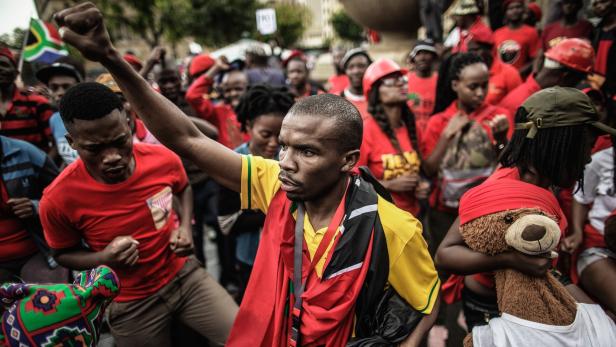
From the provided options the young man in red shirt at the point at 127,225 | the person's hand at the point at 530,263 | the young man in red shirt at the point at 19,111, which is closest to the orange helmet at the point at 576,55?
the person's hand at the point at 530,263

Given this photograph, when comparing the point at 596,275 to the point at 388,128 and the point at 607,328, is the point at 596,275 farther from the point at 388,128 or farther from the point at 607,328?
the point at 388,128

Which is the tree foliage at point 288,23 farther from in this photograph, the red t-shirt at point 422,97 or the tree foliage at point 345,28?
the red t-shirt at point 422,97

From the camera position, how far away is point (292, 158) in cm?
167

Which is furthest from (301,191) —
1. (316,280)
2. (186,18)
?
A: (186,18)

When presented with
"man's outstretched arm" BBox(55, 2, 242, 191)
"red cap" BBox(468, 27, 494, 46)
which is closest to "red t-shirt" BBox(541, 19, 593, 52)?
"red cap" BBox(468, 27, 494, 46)

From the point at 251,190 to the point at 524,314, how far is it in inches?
50.6

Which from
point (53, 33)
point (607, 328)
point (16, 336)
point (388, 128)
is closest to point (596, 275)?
point (607, 328)

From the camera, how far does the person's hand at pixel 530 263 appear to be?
5.30 feet

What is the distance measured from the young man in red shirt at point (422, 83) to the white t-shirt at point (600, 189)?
2279 millimetres

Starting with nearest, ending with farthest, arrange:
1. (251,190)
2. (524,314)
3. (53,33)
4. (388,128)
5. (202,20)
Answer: (524,314), (251,190), (388,128), (53,33), (202,20)

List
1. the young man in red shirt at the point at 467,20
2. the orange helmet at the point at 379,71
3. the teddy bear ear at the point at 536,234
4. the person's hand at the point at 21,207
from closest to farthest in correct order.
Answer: the teddy bear ear at the point at 536,234 < the person's hand at the point at 21,207 < the orange helmet at the point at 379,71 < the young man in red shirt at the point at 467,20

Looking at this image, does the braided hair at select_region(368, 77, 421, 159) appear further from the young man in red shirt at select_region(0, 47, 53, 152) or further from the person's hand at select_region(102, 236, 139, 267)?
the young man in red shirt at select_region(0, 47, 53, 152)

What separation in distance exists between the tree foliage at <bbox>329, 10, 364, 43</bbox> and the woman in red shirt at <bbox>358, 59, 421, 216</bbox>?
5486 centimetres

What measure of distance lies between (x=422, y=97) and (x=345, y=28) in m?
55.8
